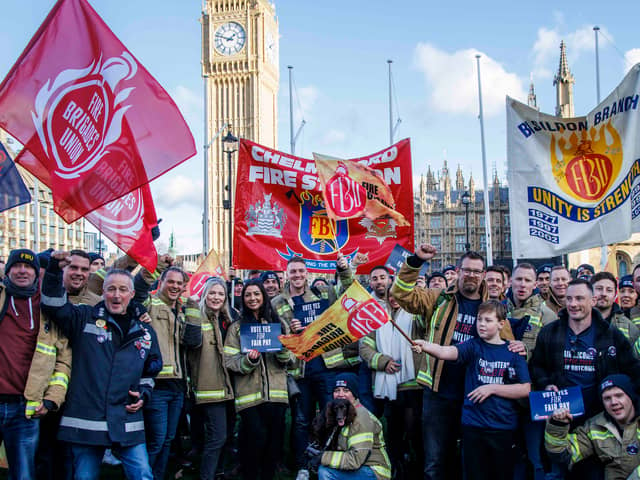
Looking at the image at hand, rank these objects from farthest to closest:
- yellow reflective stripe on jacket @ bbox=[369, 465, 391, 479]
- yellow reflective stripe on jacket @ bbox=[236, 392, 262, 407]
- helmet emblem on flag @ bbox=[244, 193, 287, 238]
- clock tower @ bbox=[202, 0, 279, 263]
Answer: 1. clock tower @ bbox=[202, 0, 279, 263]
2. helmet emblem on flag @ bbox=[244, 193, 287, 238]
3. yellow reflective stripe on jacket @ bbox=[236, 392, 262, 407]
4. yellow reflective stripe on jacket @ bbox=[369, 465, 391, 479]

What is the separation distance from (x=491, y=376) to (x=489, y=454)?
54 cm

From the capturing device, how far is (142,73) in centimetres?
511

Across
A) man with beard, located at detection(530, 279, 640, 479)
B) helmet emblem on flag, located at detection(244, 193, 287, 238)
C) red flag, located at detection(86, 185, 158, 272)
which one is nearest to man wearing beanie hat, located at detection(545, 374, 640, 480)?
man with beard, located at detection(530, 279, 640, 479)

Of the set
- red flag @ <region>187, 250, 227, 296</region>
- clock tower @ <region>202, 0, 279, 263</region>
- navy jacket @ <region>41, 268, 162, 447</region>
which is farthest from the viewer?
clock tower @ <region>202, 0, 279, 263</region>

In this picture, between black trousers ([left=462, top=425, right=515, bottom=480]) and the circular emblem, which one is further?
the circular emblem

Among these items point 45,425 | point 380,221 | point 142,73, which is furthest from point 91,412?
point 380,221

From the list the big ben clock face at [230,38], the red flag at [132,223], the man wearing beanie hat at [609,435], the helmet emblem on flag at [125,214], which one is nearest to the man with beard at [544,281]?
the man wearing beanie hat at [609,435]

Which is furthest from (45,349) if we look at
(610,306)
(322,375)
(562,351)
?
(610,306)

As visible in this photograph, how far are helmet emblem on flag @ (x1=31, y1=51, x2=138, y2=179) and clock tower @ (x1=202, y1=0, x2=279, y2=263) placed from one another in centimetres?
5977

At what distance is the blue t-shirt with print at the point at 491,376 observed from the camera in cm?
458

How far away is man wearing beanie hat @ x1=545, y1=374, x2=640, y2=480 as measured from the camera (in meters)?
4.31

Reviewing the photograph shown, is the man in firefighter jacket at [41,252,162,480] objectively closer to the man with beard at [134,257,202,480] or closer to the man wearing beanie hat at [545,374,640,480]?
the man with beard at [134,257,202,480]

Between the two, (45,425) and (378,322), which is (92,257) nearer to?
(45,425)

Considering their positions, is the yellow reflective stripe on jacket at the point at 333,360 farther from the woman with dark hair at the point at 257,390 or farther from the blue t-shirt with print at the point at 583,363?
the blue t-shirt with print at the point at 583,363
